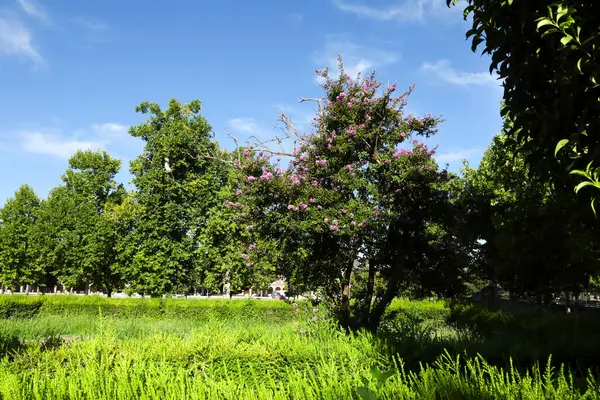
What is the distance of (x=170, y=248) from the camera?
3209 centimetres

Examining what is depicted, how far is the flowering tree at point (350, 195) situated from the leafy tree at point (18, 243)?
36.4 metres

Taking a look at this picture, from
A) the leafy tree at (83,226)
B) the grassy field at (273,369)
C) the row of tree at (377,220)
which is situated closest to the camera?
the grassy field at (273,369)

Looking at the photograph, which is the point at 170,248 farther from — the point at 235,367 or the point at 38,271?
the point at 235,367

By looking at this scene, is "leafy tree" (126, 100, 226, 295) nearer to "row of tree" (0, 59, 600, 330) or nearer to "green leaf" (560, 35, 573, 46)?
"row of tree" (0, 59, 600, 330)

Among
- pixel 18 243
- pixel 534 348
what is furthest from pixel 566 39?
pixel 18 243

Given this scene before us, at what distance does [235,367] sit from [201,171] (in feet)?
100

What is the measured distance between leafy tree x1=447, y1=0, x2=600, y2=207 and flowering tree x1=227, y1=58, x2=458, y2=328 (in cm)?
599

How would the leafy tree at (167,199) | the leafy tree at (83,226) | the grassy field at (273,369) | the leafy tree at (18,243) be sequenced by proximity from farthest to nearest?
the leafy tree at (18,243) → the leafy tree at (83,226) → the leafy tree at (167,199) → the grassy field at (273,369)

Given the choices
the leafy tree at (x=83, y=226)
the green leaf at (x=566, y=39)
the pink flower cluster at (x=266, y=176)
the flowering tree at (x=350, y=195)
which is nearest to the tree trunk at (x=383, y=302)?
the flowering tree at (x=350, y=195)

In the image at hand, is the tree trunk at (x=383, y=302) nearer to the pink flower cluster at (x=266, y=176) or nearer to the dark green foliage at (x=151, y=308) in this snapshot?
the pink flower cluster at (x=266, y=176)

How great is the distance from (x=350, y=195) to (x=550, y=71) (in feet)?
23.4

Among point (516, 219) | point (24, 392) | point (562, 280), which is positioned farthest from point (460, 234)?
point (24, 392)

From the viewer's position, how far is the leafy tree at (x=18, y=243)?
38656mm

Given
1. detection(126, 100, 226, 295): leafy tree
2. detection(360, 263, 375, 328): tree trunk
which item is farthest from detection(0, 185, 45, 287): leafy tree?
detection(360, 263, 375, 328): tree trunk
